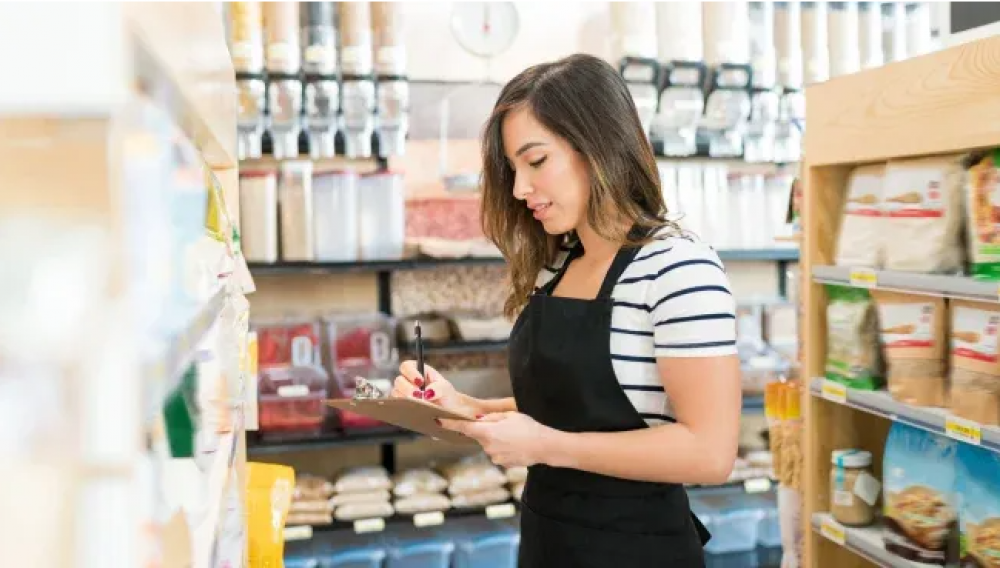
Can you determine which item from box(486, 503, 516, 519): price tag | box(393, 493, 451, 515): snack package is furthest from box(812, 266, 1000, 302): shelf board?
box(393, 493, 451, 515): snack package

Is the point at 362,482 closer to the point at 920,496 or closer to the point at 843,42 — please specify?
the point at 920,496

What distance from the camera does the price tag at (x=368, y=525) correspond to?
12.9 ft

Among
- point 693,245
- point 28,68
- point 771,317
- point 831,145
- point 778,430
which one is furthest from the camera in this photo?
point 771,317

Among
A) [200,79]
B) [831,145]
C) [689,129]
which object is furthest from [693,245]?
[689,129]

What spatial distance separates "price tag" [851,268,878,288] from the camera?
255cm

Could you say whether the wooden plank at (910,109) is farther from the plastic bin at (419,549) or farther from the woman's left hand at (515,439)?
the plastic bin at (419,549)

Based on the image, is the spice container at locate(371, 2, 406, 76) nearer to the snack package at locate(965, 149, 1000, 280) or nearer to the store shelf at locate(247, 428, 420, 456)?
the store shelf at locate(247, 428, 420, 456)

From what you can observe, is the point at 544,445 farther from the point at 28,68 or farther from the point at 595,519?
the point at 28,68

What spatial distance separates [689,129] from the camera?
14.5 ft

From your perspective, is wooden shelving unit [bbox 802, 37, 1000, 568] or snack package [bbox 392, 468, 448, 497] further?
snack package [bbox 392, 468, 448, 497]

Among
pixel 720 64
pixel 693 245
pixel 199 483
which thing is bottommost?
pixel 199 483

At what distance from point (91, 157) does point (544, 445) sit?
1.29 meters

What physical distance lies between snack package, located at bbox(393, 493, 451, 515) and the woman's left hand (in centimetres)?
233

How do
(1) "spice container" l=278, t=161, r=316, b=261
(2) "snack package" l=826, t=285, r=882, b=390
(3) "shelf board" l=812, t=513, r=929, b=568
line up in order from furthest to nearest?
(1) "spice container" l=278, t=161, r=316, b=261 < (2) "snack package" l=826, t=285, r=882, b=390 < (3) "shelf board" l=812, t=513, r=929, b=568
